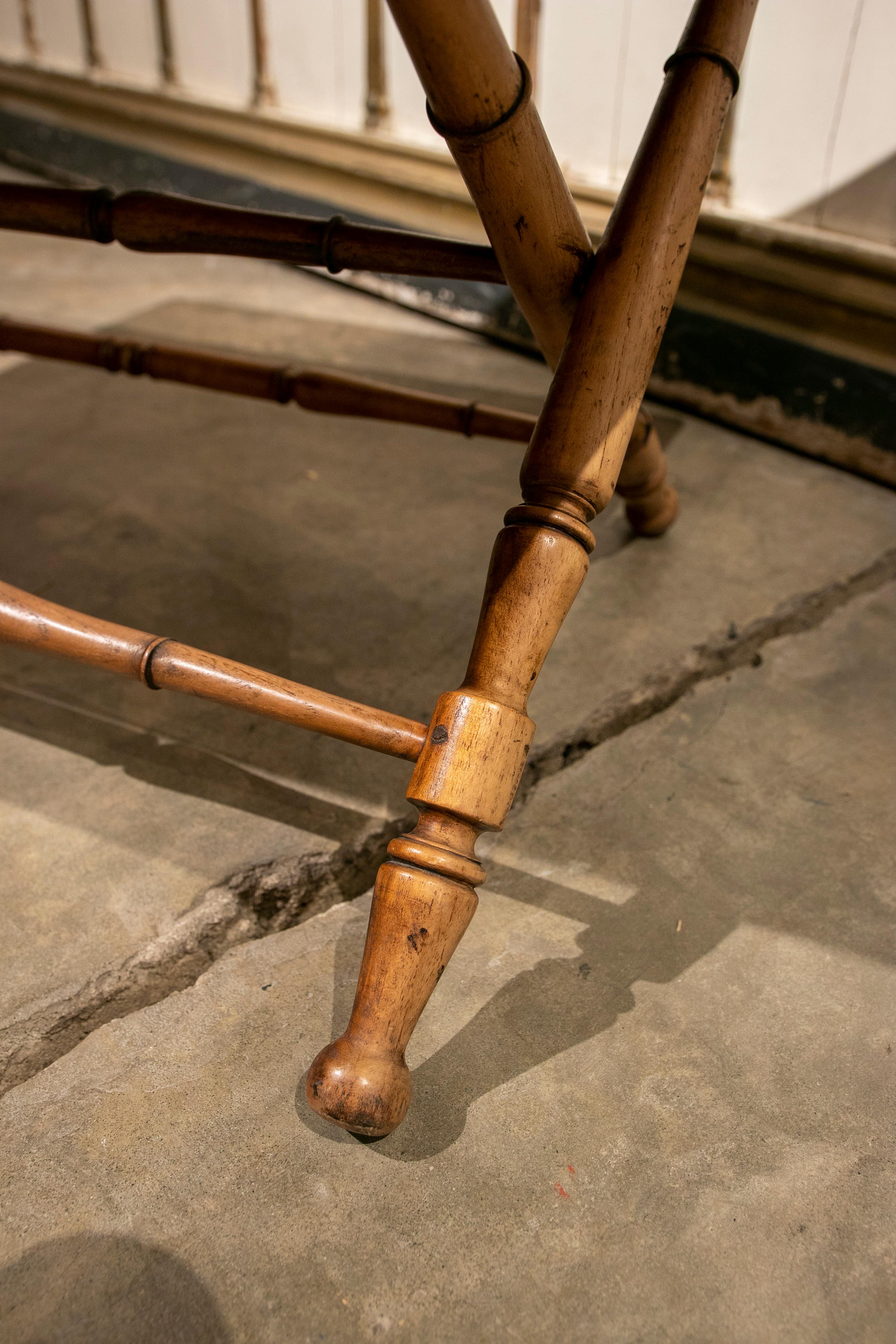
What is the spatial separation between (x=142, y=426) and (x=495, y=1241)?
219 centimetres

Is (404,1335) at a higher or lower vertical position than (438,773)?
lower

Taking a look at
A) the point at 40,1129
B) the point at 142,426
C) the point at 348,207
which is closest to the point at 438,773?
the point at 40,1129

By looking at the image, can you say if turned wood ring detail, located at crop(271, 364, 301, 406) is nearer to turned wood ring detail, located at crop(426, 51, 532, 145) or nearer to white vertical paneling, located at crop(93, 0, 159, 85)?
turned wood ring detail, located at crop(426, 51, 532, 145)

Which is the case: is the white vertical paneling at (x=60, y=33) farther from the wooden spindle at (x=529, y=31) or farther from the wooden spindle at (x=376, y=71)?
the wooden spindle at (x=529, y=31)

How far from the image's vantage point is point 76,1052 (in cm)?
116

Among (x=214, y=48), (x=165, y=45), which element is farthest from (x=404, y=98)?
(x=165, y=45)

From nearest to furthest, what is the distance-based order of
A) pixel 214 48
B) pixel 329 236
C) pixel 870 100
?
pixel 329 236, pixel 870 100, pixel 214 48

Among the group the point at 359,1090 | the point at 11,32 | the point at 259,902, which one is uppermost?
the point at 11,32

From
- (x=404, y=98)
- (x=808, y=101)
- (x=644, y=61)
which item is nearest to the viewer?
(x=808, y=101)

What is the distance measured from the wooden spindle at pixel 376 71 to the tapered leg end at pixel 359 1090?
3507 millimetres

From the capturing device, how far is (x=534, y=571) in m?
1.15

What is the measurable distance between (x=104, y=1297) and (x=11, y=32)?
5877 millimetres

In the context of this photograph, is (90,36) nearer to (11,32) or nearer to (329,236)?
(11,32)

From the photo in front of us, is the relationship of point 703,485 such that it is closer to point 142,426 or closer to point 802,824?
point 802,824
